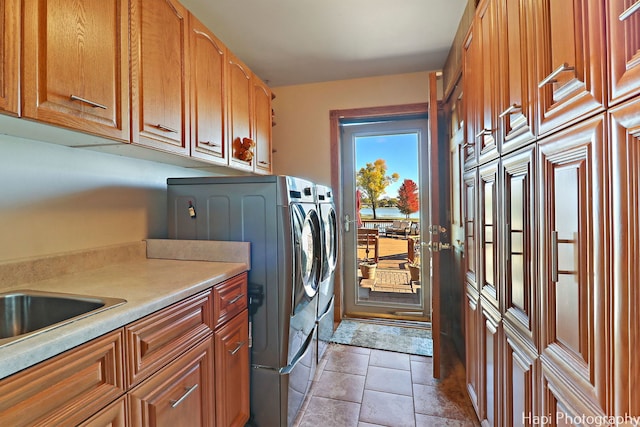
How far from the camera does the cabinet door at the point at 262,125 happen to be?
7.63 ft

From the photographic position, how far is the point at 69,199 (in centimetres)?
133

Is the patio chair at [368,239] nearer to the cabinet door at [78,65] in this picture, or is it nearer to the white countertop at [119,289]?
the white countertop at [119,289]

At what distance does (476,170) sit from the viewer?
1468 millimetres

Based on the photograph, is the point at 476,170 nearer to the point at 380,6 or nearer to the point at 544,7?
the point at 544,7

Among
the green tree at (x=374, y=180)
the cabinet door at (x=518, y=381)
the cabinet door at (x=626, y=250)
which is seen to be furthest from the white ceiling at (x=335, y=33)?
the cabinet door at (x=518, y=381)

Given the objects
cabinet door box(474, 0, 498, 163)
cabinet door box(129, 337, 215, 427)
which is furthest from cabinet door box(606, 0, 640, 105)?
cabinet door box(129, 337, 215, 427)

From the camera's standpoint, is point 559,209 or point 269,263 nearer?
point 559,209

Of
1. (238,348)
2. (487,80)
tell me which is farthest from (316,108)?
(238,348)

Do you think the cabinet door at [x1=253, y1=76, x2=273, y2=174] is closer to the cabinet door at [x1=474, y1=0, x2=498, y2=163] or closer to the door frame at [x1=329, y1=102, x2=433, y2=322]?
the door frame at [x1=329, y1=102, x2=433, y2=322]

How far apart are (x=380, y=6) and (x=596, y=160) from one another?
5.70ft

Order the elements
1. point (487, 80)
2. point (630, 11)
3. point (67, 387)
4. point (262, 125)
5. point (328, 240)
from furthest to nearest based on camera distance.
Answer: point (262, 125) < point (328, 240) < point (487, 80) < point (67, 387) < point (630, 11)

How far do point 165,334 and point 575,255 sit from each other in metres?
1.24

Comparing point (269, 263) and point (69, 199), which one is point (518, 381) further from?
point (69, 199)

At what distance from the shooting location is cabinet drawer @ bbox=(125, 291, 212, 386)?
2.79 ft
